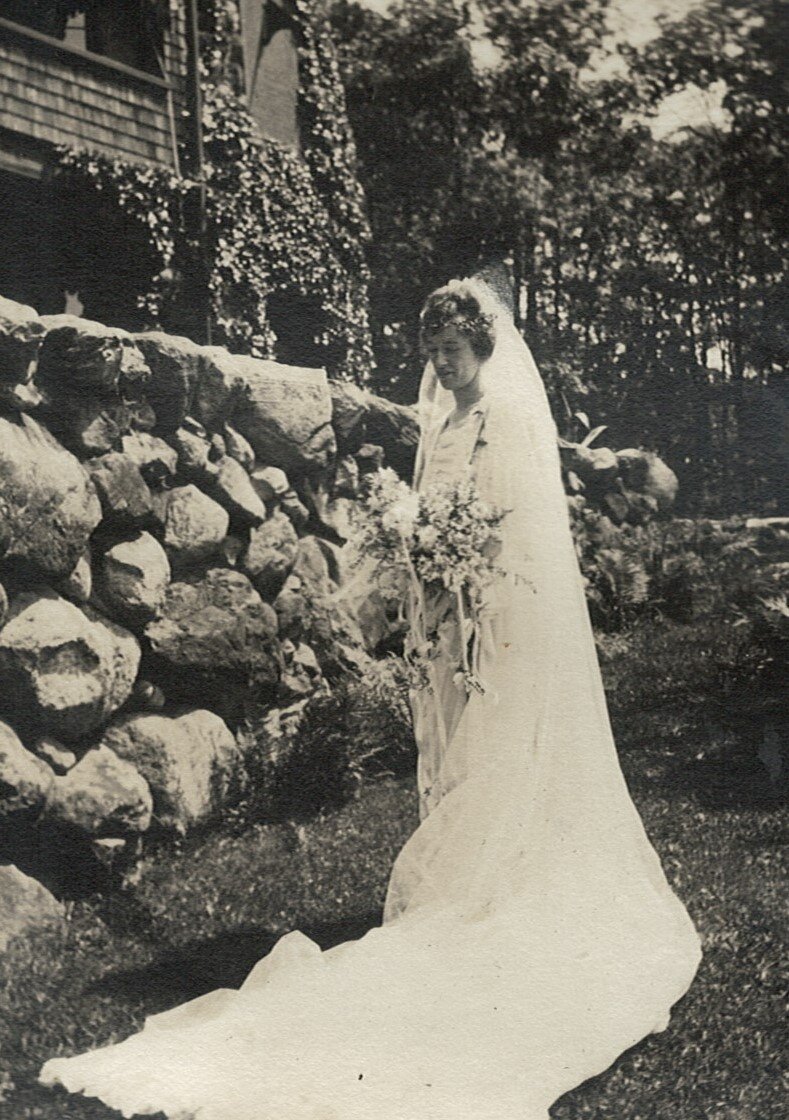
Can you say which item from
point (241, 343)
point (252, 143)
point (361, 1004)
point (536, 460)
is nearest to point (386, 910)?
point (361, 1004)

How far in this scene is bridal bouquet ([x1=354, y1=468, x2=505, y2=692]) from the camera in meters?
3.20

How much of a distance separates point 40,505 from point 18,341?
0.43 m

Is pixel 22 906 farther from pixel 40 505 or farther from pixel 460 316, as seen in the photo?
pixel 460 316

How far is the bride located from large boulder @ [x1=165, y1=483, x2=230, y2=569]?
1.94 ft

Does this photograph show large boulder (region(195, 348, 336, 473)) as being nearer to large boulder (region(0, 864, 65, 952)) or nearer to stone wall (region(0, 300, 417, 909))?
stone wall (region(0, 300, 417, 909))

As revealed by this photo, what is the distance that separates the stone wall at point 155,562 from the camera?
2.92 metres

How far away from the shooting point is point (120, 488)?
3.05 m

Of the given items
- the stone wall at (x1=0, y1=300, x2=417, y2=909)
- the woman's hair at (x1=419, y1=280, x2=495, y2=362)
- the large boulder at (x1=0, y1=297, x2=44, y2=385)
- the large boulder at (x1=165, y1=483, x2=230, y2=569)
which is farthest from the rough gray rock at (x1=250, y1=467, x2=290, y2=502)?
the large boulder at (x1=0, y1=297, x2=44, y2=385)

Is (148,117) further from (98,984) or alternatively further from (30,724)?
(98,984)

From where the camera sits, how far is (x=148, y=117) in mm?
3180

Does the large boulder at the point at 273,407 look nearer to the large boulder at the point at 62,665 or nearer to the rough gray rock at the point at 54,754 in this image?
the large boulder at the point at 62,665

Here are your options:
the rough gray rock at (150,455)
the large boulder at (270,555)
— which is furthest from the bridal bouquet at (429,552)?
the rough gray rock at (150,455)

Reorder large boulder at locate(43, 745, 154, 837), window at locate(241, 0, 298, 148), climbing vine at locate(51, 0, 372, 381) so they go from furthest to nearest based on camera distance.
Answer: window at locate(241, 0, 298, 148), climbing vine at locate(51, 0, 372, 381), large boulder at locate(43, 745, 154, 837)

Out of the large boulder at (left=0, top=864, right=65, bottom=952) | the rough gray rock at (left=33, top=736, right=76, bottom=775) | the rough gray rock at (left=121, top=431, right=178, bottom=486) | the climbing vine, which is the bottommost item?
the large boulder at (left=0, top=864, right=65, bottom=952)
